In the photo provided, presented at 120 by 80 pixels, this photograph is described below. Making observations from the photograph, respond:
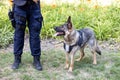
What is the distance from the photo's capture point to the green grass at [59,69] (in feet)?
19.2

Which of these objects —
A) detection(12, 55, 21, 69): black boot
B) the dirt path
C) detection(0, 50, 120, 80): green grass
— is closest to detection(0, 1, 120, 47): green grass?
the dirt path

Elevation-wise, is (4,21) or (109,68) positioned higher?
(4,21)

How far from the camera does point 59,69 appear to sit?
6.16 m

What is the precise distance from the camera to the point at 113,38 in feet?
25.6

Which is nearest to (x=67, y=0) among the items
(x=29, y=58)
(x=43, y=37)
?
(x=43, y=37)

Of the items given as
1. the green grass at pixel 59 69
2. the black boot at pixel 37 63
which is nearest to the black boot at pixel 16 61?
the green grass at pixel 59 69

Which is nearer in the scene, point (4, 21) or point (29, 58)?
point (29, 58)

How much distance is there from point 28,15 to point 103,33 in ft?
8.67

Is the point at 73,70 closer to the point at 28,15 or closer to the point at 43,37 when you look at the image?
the point at 28,15

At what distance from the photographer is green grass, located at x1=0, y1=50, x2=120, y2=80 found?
19.2 ft

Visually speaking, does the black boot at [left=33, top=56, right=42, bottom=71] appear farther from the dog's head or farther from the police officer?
the dog's head

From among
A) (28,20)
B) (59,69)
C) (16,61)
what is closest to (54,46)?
(59,69)

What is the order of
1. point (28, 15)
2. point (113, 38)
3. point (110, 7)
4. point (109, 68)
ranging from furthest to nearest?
point (110, 7) < point (113, 38) < point (109, 68) < point (28, 15)

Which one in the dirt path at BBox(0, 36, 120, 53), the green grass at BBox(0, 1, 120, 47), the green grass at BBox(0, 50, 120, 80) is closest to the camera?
the green grass at BBox(0, 50, 120, 80)
